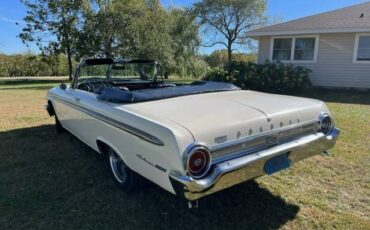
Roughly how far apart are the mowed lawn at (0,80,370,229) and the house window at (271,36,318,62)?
9090 millimetres

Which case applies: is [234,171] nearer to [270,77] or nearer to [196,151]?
[196,151]

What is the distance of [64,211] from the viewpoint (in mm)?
3182

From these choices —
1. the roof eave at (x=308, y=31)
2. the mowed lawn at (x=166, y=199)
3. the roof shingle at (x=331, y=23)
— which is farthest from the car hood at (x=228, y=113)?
the roof shingle at (x=331, y=23)

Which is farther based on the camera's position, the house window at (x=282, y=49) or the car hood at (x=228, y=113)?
the house window at (x=282, y=49)

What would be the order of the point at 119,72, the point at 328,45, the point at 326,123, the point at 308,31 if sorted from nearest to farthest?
the point at 326,123, the point at 119,72, the point at 308,31, the point at 328,45

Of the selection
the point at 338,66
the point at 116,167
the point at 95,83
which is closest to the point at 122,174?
the point at 116,167

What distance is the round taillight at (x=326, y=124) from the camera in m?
3.40

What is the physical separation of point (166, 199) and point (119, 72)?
2.46 meters

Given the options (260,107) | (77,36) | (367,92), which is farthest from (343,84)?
(77,36)

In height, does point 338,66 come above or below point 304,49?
below

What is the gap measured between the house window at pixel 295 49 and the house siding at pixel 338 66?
0.27 meters

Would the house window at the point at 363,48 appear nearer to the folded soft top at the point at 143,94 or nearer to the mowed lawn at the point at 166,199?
the mowed lawn at the point at 166,199

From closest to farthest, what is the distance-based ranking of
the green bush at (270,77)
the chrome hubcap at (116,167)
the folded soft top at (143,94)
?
the folded soft top at (143,94), the chrome hubcap at (116,167), the green bush at (270,77)

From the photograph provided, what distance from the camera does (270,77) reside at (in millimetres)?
11703
